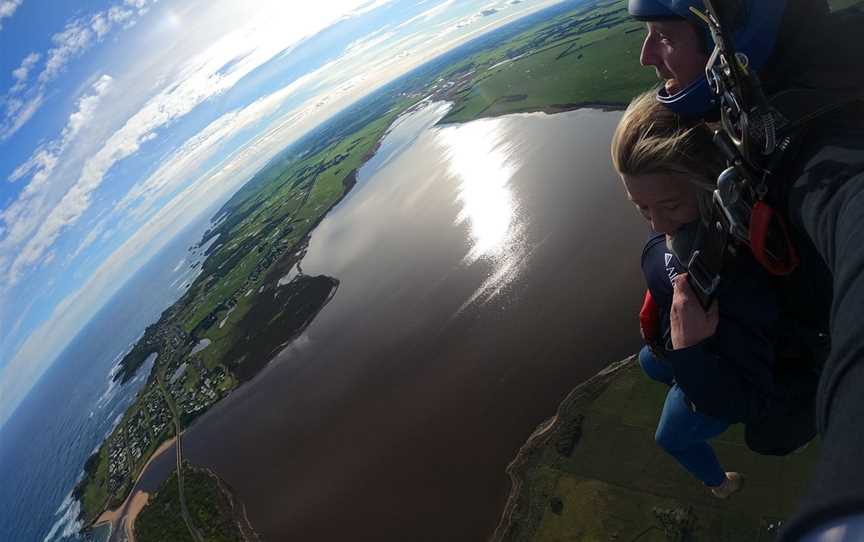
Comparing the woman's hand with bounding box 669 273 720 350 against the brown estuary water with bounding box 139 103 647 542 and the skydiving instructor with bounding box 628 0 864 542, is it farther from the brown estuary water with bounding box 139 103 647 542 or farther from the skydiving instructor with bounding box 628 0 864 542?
the brown estuary water with bounding box 139 103 647 542

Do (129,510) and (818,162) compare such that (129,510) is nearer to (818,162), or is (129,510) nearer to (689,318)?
(689,318)

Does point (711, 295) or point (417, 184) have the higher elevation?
point (711, 295)

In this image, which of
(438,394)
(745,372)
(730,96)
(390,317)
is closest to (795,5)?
(730,96)

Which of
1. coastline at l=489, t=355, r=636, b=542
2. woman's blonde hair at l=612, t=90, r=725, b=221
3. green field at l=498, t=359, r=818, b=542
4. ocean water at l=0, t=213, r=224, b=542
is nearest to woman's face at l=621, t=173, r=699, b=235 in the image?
woman's blonde hair at l=612, t=90, r=725, b=221

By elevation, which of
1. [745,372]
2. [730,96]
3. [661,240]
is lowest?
[745,372]

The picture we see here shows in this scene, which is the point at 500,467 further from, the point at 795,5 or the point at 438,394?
the point at 795,5

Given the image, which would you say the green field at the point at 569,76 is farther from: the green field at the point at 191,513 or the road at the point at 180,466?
the road at the point at 180,466

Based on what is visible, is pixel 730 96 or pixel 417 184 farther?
pixel 417 184

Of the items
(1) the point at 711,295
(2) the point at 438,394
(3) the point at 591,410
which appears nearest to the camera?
(1) the point at 711,295

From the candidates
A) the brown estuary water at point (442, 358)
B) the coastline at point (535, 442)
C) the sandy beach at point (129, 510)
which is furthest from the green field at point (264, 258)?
the coastline at point (535, 442)
